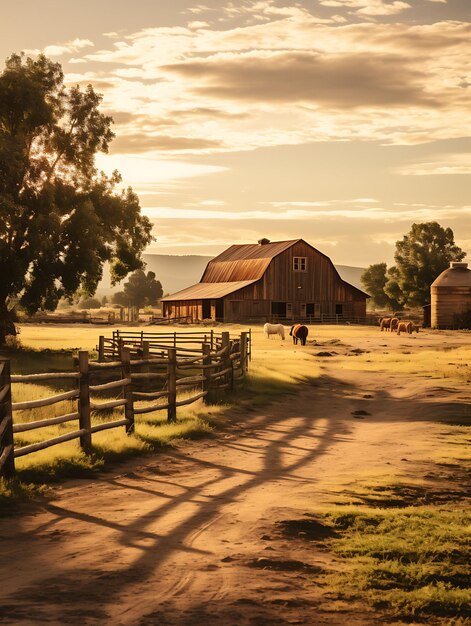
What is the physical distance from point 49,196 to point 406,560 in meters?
33.1

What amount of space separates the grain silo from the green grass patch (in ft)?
207

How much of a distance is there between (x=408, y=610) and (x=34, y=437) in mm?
10048

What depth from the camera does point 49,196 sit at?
126 ft

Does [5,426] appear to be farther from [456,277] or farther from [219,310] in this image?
[219,310]

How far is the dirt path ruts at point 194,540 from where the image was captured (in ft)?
21.7

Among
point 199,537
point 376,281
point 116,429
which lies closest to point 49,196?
point 116,429

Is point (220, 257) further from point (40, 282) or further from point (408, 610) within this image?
point (408, 610)

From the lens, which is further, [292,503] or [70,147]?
[70,147]

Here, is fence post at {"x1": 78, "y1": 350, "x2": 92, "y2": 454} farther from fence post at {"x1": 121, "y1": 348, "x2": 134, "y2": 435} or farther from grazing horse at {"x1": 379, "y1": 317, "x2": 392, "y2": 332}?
grazing horse at {"x1": 379, "y1": 317, "x2": 392, "y2": 332}

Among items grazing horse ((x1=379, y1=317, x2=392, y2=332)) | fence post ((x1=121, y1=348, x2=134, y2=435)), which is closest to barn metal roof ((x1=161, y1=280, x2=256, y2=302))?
grazing horse ((x1=379, y1=317, x2=392, y2=332))

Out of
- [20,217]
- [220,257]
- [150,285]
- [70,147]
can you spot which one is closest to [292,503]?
[20,217]

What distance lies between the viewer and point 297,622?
Answer: 6371 mm

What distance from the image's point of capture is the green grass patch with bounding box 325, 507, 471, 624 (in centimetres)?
690

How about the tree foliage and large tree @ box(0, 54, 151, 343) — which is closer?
large tree @ box(0, 54, 151, 343)
